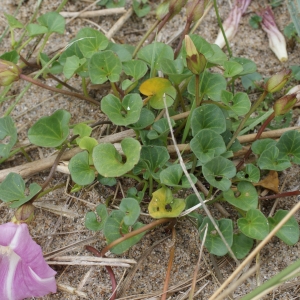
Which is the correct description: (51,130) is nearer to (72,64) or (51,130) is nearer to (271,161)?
(72,64)

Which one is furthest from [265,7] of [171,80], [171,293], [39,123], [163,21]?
[171,293]

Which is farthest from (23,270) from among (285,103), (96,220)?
(285,103)

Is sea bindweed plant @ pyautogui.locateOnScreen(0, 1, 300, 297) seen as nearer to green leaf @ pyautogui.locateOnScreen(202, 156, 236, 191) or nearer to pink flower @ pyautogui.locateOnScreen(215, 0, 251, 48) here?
green leaf @ pyautogui.locateOnScreen(202, 156, 236, 191)

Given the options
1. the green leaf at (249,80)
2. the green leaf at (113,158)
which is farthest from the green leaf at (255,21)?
the green leaf at (113,158)

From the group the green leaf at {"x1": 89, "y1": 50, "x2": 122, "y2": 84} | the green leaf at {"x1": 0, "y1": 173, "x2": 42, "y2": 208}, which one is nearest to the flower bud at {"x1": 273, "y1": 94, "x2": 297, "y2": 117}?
the green leaf at {"x1": 89, "y1": 50, "x2": 122, "y2": 84}

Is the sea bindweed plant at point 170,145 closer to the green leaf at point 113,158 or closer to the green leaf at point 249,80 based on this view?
the green leaf at point 113,158

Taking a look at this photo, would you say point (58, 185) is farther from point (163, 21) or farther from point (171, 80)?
point (163, 21)

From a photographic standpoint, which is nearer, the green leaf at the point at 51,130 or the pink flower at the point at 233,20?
the green leaf at the point at 51,130
